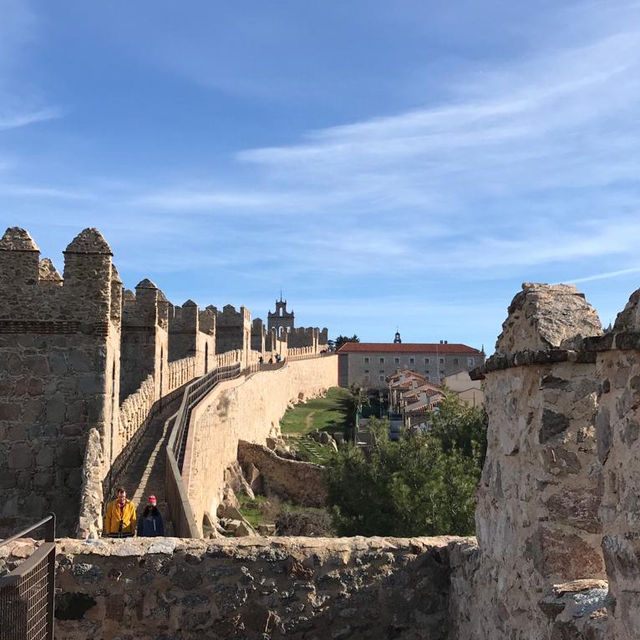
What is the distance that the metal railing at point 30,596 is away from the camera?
3.71m

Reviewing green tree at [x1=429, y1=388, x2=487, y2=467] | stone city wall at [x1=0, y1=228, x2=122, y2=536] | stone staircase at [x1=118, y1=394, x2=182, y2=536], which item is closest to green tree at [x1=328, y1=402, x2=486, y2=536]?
green tree at [x1=429, y1=388, x2=487, y2=467]

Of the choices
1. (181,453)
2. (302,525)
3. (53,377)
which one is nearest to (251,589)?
(53,377)

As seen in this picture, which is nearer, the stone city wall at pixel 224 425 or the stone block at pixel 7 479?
the stone block at pixel 7 479

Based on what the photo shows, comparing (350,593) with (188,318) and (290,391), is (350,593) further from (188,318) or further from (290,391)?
(290,391)

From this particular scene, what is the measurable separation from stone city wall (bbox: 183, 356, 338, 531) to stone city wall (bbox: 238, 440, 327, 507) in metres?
0.82

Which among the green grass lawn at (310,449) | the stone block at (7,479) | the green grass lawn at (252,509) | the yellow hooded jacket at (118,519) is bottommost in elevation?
the green grass lawn at (252,509)

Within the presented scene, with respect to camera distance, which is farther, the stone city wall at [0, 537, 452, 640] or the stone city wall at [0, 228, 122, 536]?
the stone city wall at [0, 228, 122, 536]

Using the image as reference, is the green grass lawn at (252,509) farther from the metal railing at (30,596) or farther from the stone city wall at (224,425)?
the metal railing at (30,596)

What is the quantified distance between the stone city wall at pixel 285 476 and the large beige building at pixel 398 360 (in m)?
71.0

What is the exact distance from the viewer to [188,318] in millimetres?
27953

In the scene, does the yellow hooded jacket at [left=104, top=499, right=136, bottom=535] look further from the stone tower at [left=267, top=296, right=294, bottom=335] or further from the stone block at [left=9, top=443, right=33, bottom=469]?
the stone tower at [left=267, top=296, right=294, bottom=335]

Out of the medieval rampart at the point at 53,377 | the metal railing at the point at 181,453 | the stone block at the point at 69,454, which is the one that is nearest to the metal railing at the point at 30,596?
the metal railing at the point at 181,453

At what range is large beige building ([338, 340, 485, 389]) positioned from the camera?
100562mm

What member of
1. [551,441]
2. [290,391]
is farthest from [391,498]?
[290,391]
